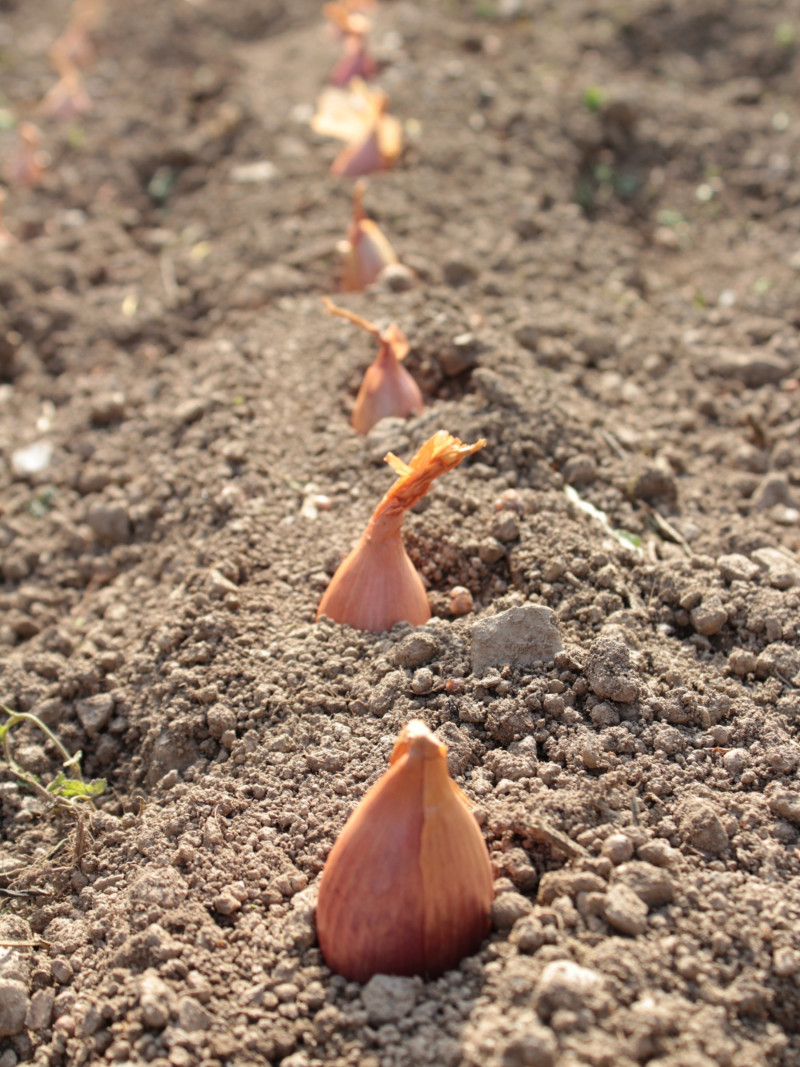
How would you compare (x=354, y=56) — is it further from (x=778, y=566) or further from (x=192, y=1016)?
(x=192, y=1016)

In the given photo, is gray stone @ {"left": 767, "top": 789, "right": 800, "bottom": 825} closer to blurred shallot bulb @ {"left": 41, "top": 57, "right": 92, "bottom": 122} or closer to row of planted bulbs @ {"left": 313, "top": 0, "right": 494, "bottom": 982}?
row of planted bulbs @ {"left": 313, "top": 0, "right": 494, "bottom": 982}

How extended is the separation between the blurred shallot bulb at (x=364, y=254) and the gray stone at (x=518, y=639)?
5.79 feet

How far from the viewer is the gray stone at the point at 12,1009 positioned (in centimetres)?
167

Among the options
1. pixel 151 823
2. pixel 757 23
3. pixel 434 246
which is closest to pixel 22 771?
pixel 151 823

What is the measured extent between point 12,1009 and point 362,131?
3624mm

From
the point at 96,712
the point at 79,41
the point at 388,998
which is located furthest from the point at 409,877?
the point at 79,41

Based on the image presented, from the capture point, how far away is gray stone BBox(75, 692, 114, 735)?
2264 mm

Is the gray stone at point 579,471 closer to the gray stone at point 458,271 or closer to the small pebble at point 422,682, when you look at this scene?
the small pebble at point 422,682

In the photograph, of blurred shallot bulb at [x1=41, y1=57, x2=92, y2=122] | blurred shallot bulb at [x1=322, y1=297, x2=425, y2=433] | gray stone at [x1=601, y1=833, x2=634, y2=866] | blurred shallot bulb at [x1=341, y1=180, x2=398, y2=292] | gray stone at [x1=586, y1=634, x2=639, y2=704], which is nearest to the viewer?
gray stone at [x1=601, y1=833, x2=634, y2=866]

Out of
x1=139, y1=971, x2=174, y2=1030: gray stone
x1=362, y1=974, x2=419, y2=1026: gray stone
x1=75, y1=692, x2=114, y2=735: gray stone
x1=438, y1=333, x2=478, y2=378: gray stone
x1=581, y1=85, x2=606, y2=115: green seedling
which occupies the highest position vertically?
x1=581, y1=85, x2=606, y2=115: green seedling

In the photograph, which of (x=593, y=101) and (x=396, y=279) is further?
(x=593, y=101)

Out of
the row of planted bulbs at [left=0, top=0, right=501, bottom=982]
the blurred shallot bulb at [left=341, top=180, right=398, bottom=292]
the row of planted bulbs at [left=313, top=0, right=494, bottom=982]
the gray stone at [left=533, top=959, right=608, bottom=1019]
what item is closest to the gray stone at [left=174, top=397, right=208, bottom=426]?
the row of planted bulbs at [left=0, top=0, right=501, bottom=982]

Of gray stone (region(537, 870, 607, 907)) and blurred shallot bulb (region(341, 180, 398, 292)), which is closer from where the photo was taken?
gray stone (region(537, 870, 607, 907))

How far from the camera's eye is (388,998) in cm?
148
